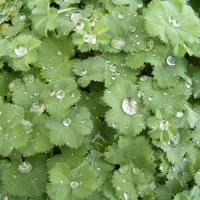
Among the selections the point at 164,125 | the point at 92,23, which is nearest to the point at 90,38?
the point at 92,23

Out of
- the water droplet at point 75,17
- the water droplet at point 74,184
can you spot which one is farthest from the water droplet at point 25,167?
the water droplet at point 75,17

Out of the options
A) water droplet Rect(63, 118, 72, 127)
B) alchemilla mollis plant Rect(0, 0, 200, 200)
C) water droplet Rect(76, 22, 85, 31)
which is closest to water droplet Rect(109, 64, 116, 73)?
alchemilla mollis plant Rect(0, 0, 200, 200)

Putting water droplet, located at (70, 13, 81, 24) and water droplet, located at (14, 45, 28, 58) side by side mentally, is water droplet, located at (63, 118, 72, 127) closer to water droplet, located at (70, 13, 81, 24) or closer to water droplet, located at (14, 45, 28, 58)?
water droplet, located at (14, 45, 28, 58)

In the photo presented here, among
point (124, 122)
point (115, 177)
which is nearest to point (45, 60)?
point (124, 122)

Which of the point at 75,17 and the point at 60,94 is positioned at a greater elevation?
the point at 75,17

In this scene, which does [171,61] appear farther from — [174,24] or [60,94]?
[60,94]

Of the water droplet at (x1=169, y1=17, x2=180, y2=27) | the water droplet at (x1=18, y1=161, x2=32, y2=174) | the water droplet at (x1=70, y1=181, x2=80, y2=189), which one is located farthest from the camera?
the water droplet at (x1=169, y1=17, x2=180, y2=27)
